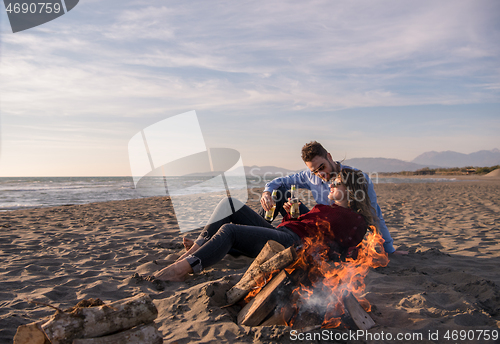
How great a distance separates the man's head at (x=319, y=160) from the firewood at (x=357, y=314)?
154cm

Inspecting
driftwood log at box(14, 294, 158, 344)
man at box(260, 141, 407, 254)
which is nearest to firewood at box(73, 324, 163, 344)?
driftwood log at box(14, 294, 158, 344)

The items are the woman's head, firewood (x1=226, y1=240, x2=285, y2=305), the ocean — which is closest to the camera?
firewood (x1=226, y1=240, x2=285, y2=305)

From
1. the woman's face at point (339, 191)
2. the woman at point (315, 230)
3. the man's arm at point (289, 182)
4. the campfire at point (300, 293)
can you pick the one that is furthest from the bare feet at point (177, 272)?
the woman's face at point (339, 191)

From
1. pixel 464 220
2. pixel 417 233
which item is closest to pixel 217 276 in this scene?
pixel 417 233

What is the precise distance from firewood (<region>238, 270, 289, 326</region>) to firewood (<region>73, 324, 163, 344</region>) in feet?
2.25

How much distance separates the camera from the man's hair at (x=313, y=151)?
3.37 m

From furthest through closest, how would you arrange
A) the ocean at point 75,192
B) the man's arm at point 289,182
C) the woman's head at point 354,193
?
the ocean at point 75,192
the man's arm at point 289,182
the woman's head at point 354,193

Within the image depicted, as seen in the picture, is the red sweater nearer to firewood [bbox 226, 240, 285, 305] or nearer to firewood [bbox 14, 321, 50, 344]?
firewood [bbox 226, 240, 285, 305]

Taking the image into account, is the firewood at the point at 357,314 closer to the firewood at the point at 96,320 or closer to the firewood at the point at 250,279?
the firewood at the point at 250,279

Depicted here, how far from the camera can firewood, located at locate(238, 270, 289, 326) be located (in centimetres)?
219

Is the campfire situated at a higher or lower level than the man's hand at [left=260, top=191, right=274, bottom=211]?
lower

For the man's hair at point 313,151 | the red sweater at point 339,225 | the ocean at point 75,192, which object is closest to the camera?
the red sweater at point 339,225

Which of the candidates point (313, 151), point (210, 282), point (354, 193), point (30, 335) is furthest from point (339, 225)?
point (30, 335)

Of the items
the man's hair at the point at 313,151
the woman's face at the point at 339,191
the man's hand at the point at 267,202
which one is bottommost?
the man's hand at the point at 267,202
